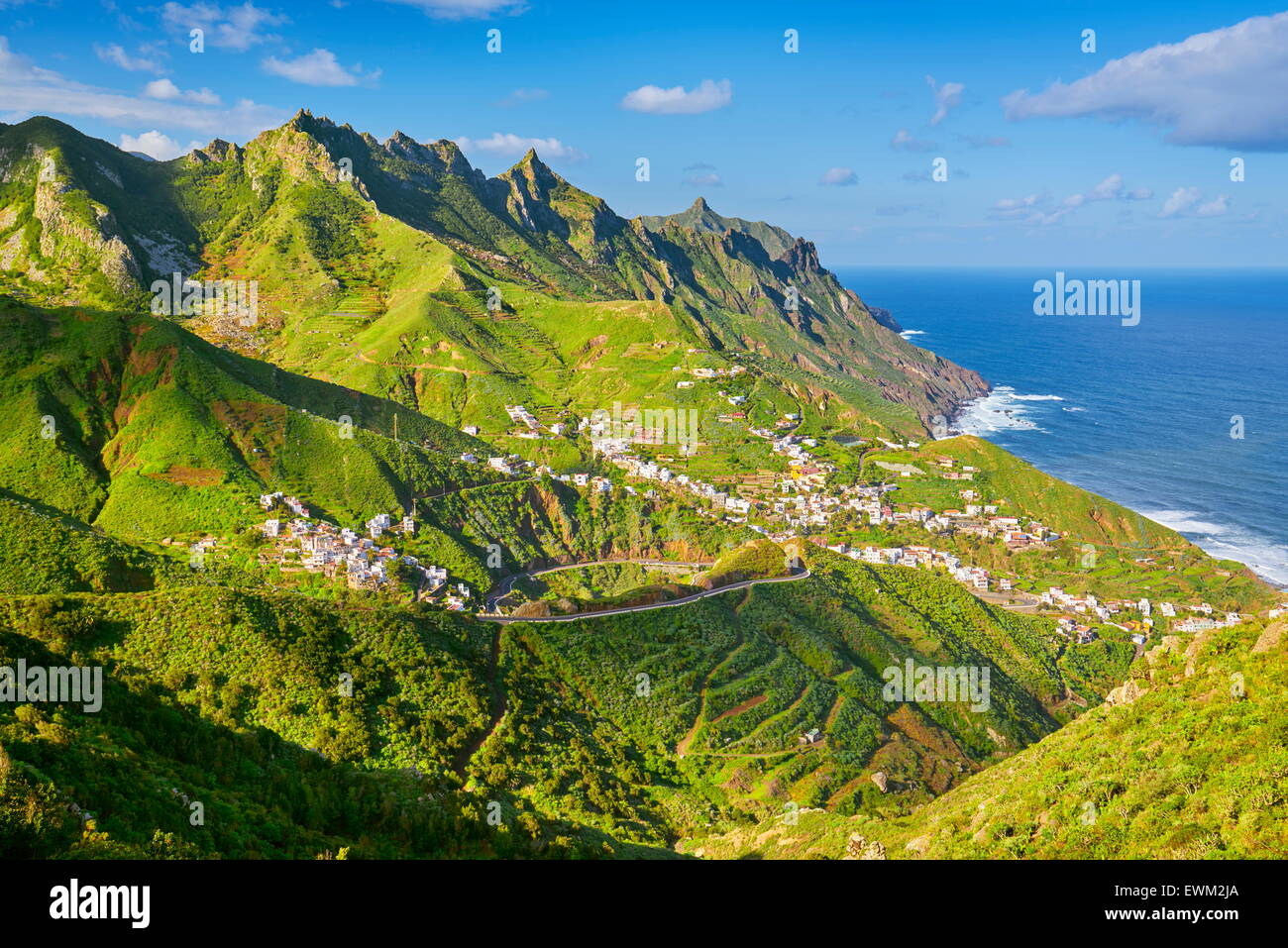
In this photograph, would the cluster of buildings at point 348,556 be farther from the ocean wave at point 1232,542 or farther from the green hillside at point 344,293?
the ocean wave at point 1232,542

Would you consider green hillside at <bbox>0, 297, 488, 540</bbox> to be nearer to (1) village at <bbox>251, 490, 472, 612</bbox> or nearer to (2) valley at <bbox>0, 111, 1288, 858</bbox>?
(2) valley at <bbox>0, 111, 1288, 858</bbox>

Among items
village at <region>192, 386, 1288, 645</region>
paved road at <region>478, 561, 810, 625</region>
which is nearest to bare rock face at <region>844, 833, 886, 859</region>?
paved road at <region>478, 561, 810, 625</region>

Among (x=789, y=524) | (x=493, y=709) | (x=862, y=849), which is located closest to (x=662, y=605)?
(x=493, y=709)

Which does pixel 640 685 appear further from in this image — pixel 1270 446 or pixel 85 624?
pixel 1270 446

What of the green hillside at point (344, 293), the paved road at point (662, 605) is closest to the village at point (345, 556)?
the paved road at point (662, 605)

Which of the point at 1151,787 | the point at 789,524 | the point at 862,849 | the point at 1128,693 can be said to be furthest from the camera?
the point at 789,524

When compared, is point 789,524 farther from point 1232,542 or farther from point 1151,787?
point 1151,787
